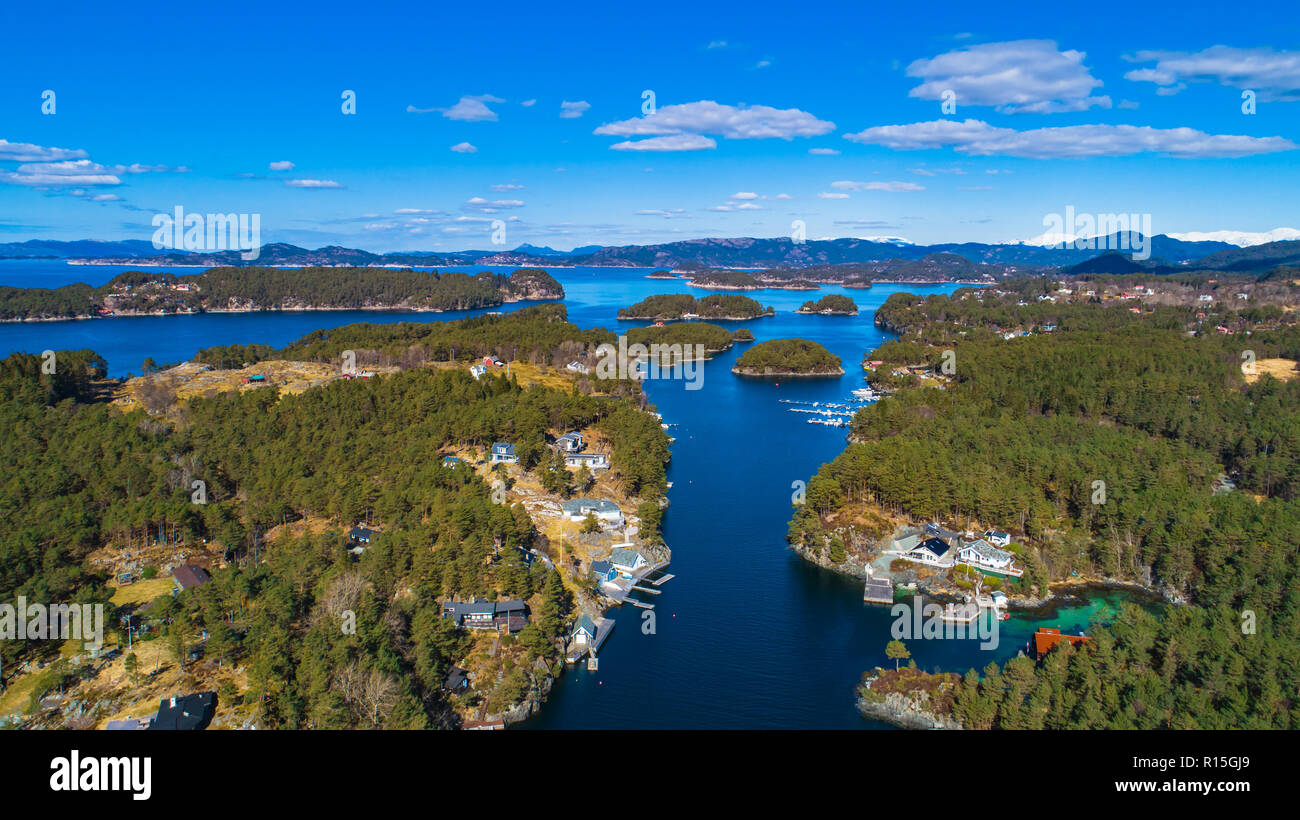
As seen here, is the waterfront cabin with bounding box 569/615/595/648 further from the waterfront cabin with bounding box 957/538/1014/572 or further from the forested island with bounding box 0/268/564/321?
the forested island with bounding box 0/268/564/321

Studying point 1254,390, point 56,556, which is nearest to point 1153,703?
point 56,556

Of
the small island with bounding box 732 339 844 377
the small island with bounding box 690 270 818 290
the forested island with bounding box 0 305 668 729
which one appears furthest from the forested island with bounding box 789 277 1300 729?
the small island with bounding box 690 270 818 290

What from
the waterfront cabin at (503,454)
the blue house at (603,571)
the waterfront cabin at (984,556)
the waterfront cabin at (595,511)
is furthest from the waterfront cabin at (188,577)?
the waterfront cabin at (984,556)

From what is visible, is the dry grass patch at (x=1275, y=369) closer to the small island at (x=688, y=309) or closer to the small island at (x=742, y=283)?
the small island at (x=688, y=309)

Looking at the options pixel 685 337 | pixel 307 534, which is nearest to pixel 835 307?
pixel 685 337

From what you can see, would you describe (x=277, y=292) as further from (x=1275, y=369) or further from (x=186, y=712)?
(x=1275, y=369)

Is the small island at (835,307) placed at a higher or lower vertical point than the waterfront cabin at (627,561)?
higher
